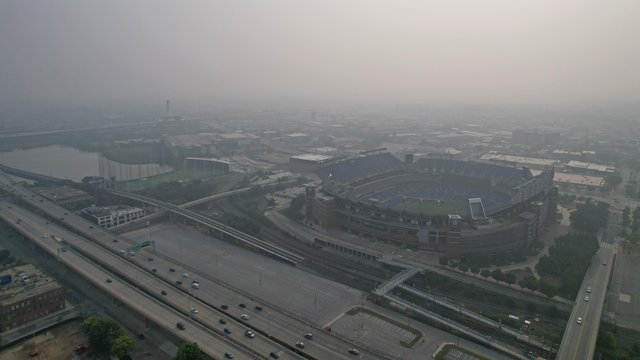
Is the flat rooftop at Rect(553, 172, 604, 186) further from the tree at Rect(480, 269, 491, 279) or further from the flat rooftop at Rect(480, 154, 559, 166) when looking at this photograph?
the tree at Rect(480, 269, 491, 279)

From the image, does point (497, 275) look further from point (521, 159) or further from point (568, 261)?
point (521, 159)

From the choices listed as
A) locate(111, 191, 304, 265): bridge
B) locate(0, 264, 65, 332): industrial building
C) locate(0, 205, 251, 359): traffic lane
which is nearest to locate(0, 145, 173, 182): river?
locate(111, 191, 304, 265): bridge

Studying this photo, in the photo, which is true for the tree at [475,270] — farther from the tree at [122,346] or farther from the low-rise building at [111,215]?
the low-rise building at [111,215]

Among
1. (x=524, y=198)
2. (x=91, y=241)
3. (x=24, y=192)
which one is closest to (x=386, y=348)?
(x=524, y=198)

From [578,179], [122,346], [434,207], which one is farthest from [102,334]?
[578,179]

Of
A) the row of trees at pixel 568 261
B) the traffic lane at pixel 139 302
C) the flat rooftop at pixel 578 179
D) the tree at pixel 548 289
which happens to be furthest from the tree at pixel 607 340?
the flat rooftop at pixel 578 179
